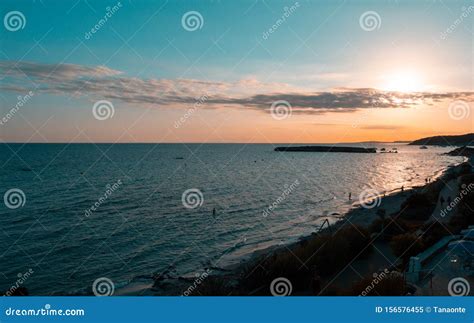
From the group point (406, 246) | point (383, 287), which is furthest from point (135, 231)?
point (383, 287)

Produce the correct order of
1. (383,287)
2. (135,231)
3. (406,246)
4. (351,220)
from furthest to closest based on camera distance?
(351,220)
(135,231)
(406,246)
(383,287)

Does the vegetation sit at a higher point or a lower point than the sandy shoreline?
lower

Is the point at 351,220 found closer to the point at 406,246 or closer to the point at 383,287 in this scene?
the point at 406,246

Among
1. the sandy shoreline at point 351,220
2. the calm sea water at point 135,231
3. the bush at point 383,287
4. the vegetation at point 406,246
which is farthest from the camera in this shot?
the sandy shoreline at point 351,220

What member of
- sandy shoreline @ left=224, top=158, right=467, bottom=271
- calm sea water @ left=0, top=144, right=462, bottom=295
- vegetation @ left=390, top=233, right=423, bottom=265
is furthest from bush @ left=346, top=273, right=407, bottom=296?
calm sea water @ left=0, top=144, right=462, bottom=295

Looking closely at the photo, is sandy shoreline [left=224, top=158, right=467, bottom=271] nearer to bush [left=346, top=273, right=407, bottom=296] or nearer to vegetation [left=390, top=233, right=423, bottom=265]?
vegetation [left=390, top=233, right=423, bottom=265]

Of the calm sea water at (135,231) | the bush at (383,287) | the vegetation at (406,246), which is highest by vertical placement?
the calm sea water at (135,231)

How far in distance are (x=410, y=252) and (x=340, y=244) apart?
2.61m

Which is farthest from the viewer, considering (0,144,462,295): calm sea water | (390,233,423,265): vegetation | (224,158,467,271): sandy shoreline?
(224,158,467,271): sandy shoreline

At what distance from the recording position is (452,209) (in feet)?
68.6

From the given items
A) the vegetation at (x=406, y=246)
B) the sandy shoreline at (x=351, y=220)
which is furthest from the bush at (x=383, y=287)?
the sandy shoreline at (x=351, y=220)

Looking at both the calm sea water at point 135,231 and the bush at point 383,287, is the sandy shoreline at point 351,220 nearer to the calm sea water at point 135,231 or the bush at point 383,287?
the calm sea water at point 135,231

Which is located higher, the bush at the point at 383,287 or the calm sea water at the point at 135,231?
the calm sea water at the point at 135,231
